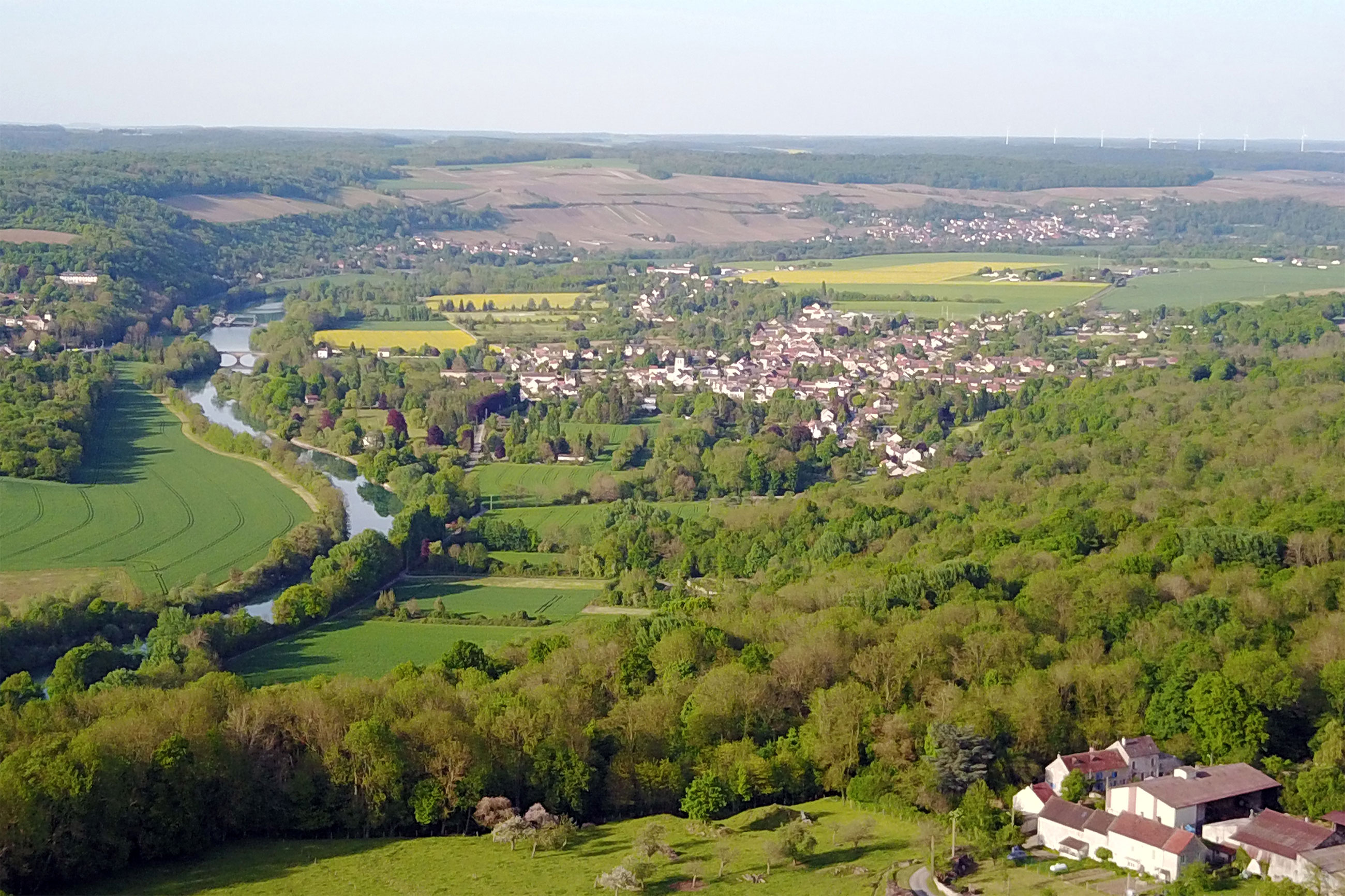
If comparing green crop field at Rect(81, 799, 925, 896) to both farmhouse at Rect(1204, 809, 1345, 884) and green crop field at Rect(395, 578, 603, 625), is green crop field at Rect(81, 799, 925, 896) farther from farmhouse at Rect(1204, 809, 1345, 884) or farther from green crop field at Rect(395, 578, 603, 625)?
green crop field at Rect(395, 578, 603, 625)

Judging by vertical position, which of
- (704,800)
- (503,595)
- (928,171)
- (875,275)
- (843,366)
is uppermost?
(928,171)

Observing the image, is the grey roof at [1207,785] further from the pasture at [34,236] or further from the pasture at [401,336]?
the pasture at [34,236]

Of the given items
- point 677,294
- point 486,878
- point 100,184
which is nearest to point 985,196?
Answer: point 677,294

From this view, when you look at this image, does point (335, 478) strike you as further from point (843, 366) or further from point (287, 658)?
point (843, 366)

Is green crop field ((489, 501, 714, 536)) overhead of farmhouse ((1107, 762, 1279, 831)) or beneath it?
beneath

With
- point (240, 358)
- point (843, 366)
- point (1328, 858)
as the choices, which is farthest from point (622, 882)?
point (240, 358)

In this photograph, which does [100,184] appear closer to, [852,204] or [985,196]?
[852,204]

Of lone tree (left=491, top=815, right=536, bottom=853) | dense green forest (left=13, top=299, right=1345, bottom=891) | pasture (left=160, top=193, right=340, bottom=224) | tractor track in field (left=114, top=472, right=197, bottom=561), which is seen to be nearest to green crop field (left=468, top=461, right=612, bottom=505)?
tractor track in field (left=114, top=472, right=197, bottom=561)
